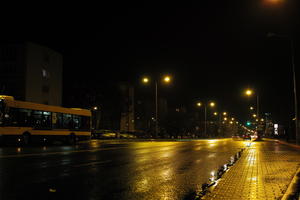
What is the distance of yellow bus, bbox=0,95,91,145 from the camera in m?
27.8

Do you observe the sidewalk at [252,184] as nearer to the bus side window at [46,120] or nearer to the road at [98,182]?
the road at [98,182]

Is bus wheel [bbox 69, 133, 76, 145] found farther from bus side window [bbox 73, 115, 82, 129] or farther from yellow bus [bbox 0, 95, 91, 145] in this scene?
bus side window [bbox 73, 115, 82, 129]

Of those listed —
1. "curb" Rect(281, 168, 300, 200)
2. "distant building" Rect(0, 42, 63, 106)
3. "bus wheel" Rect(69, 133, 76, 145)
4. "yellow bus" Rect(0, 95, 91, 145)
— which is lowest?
"curb" Rect(281, 168, 300, 200)

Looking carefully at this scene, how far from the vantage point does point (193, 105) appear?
490 ft

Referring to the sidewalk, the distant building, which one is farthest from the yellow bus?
the distant building

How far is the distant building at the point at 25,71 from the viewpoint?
63344 mm

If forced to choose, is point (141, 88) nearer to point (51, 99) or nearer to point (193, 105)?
point (193, 105)

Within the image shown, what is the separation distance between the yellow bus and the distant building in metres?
28.9

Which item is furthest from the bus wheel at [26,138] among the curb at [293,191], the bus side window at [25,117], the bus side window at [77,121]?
the curb at [293,191]

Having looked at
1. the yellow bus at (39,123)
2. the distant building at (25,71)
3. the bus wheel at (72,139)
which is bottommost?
the bus wheel at (72,139)

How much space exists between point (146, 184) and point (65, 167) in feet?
16.4

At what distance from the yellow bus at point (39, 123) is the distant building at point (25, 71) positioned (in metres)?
28.9

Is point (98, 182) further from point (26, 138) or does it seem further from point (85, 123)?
point (85, 123)

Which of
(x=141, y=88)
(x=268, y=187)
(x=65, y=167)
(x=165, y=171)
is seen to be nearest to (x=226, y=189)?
(x=268, y=187)
